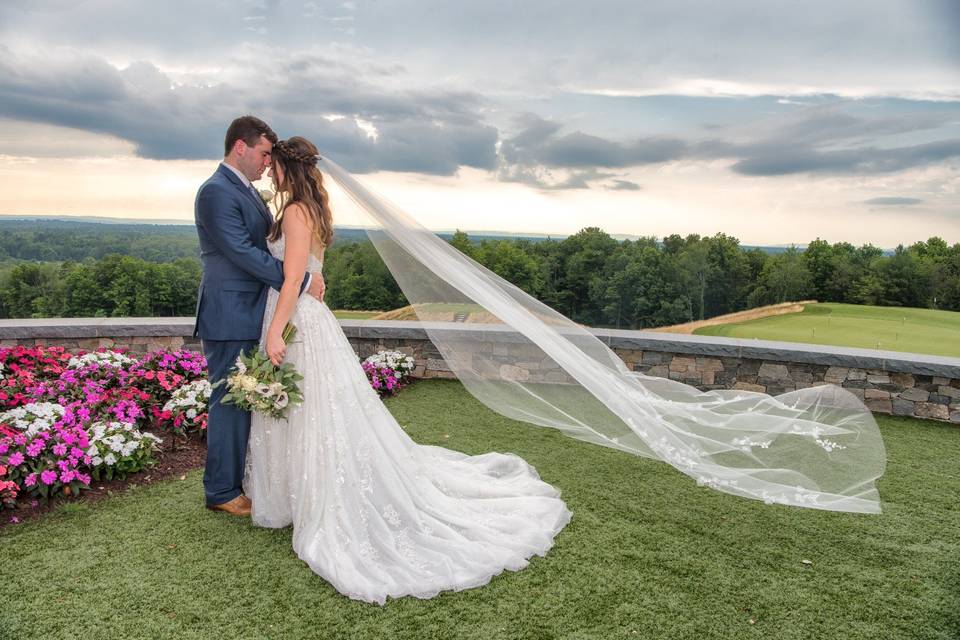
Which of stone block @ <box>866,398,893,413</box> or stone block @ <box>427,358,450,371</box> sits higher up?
stone block @ <box>866,398,893,413</box>

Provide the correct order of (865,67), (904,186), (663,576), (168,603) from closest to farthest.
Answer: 1. (168,603)
2. (663,576)
3. (865,67)
4. (904,186)

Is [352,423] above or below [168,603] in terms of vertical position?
above

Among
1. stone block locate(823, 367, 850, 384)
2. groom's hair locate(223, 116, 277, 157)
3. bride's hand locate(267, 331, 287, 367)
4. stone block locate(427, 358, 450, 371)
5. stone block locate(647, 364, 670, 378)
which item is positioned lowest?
stone block locate(427, 358, 450, 371)

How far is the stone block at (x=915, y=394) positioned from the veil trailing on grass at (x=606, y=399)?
2641 millimetres

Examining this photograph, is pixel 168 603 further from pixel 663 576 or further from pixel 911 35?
pixel 911 35

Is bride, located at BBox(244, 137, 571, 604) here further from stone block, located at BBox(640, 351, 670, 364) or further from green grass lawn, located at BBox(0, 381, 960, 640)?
stone block, located at BBox(640, 351, 670, 364)

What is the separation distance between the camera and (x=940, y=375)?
587 centimetres

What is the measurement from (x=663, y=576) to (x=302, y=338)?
2.41 m

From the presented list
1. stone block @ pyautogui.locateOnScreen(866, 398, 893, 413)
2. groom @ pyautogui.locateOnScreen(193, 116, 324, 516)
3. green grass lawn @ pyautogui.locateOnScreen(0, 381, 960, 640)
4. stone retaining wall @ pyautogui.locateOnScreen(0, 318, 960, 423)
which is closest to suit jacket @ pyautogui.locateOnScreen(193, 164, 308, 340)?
groom @ pyautogui.locateOnScreen(193, 116, 324, 516)

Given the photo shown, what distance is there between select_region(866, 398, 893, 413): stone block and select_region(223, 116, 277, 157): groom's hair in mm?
6179

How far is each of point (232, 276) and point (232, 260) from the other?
0.15 m

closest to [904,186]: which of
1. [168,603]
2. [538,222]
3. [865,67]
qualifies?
[865,67]

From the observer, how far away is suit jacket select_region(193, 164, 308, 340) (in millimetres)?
3473

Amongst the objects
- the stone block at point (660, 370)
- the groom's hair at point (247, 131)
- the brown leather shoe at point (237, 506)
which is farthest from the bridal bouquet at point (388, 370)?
the groom's hair at point (247, 131)
